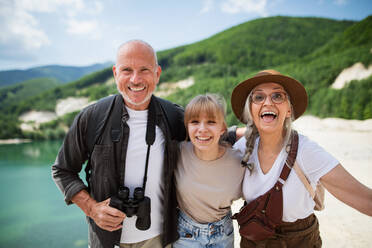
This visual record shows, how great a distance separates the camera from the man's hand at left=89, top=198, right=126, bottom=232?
183cm

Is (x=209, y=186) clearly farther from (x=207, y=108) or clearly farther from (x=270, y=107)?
(x=270, y=107)

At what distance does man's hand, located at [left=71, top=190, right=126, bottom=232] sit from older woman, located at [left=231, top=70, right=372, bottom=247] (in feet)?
3.24

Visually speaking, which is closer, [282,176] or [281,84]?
[282,176]

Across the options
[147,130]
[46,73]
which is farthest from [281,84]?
[46,73]

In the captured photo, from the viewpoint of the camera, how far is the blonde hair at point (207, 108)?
7.09 ft

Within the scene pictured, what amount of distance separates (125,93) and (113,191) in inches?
33.8

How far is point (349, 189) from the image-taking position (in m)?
1.64

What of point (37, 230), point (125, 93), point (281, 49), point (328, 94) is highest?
point (281, 49)

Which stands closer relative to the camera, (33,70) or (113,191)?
(113,191)

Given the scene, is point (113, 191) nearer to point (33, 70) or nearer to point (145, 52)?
point (145, 52)

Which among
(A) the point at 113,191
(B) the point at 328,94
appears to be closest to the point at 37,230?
(A) the point at 113,191

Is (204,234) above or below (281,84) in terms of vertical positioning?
below

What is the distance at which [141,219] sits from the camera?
73.0 inches

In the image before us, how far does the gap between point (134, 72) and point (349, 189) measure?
74.6 inches
